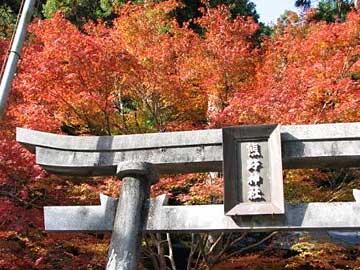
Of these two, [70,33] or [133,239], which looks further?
[70,33]

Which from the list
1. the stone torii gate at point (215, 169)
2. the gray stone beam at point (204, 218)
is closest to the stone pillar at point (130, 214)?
the stone torii gate at point (215, 169)

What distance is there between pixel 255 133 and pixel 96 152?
6.06 ft

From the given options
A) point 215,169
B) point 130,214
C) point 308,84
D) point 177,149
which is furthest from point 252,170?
point 308,84

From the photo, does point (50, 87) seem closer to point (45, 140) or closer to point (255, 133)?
point (45, 140)

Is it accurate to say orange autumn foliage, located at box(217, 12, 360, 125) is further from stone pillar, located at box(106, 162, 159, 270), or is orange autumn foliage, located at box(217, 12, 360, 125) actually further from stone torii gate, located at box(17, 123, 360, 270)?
stone pillar, located at box(106, 162, 159, 270)

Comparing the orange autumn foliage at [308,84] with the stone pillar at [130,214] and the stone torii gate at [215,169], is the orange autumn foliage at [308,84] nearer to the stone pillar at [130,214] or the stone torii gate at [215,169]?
the stone torii gate at [215,169]

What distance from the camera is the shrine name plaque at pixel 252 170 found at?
5043 millimetres

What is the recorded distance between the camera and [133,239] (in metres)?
5.25

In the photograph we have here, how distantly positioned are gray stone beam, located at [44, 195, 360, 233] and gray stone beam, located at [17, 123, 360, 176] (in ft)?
1.48

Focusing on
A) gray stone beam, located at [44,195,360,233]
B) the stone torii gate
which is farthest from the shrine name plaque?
gray stone beam, located at [44,195,360,233]

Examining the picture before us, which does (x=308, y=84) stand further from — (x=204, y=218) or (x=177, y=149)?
(x=204, y=218)

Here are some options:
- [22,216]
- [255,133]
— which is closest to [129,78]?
[22,216]

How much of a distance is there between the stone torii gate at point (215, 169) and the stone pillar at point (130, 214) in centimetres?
1

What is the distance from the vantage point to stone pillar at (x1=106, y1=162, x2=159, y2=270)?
5.18m
